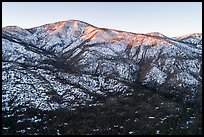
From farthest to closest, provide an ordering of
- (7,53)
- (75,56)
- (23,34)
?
(23,34), (75,56), (7,53)

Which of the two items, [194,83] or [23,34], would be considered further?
[23,34]

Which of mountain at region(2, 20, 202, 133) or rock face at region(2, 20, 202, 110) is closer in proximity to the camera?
mountain at region(2, 20, 202, 133)

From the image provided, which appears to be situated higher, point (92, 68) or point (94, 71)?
point (92, 68)

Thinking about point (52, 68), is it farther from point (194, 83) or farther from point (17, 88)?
point (194, 83)

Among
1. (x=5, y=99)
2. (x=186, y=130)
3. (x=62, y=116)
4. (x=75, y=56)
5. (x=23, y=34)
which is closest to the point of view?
(x=186, y=130)

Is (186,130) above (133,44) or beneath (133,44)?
beneath

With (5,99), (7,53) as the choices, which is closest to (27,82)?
(5,99)

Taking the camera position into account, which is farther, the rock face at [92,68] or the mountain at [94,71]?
the rock face at [92,68]

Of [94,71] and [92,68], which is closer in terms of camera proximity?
[94,71]
